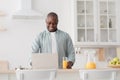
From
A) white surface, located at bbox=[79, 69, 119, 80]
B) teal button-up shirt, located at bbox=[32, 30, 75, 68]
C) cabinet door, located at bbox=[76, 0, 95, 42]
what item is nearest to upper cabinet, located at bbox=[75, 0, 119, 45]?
cabinet door, located at bbox=[76, 0, 95, 42]

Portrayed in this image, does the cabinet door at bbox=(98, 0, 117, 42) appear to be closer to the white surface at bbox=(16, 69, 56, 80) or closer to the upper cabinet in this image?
the upper cabinet

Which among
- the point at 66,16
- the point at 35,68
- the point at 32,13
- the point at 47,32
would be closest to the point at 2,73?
the point at 35,68

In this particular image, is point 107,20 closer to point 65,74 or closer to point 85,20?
point 85,20

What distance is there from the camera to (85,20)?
5266mm

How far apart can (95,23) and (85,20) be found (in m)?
0.18

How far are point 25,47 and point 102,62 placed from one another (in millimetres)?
1384

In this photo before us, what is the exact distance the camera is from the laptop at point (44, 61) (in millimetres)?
2951

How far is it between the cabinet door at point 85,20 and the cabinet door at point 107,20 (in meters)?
0.14

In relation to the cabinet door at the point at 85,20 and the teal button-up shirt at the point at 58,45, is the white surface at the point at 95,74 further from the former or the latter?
the cabinet door at the point at 85,20

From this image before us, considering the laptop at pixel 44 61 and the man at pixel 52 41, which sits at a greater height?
the man at pixel 52 41

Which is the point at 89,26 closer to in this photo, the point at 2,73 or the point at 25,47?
the point at 25,47

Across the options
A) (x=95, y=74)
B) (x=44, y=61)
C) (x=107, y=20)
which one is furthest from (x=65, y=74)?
(x=107, y=20)

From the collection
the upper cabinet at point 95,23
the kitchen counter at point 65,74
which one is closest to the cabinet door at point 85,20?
the upper cabinet at point 95,23

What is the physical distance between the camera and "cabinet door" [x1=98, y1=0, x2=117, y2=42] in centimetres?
527
